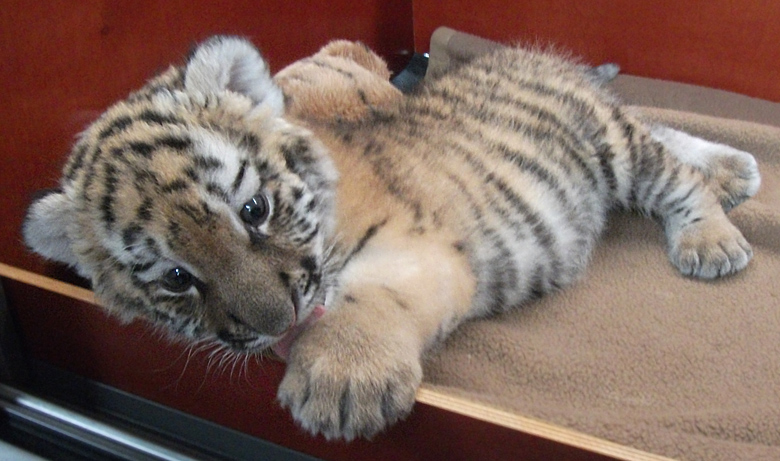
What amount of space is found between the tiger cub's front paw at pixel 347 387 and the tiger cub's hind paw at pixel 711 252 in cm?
97

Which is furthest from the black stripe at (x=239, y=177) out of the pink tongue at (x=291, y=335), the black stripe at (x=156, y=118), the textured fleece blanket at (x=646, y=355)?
the textured fleece blanket at (x=646, y=355)

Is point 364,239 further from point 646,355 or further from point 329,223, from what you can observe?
point 646,355

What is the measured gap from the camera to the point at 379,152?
5.46 ft

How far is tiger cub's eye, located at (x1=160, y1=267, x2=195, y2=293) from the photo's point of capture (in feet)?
4.06

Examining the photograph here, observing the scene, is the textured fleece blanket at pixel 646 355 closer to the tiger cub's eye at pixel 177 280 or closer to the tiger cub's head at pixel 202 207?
the tiger cub's head at pixel 202 207

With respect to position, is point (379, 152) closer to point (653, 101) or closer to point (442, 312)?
point (442, 312)

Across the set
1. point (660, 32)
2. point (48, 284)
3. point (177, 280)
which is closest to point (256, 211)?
point (177, 280)

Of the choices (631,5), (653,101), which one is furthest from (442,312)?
(631,5)

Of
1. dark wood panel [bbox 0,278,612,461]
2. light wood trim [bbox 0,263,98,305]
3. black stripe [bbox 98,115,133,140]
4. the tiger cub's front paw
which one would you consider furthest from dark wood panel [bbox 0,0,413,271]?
the tiger cub's front paw

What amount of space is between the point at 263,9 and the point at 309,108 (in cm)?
67

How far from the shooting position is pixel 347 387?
47.5 inches

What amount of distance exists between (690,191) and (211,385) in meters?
1.44

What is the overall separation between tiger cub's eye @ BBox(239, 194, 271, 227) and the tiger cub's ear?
265 mm

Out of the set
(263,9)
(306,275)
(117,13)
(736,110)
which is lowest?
(736,110)
